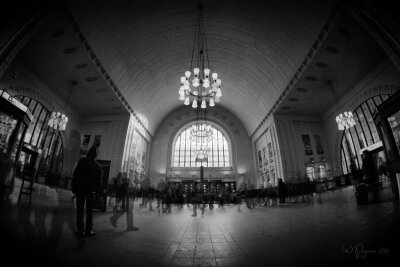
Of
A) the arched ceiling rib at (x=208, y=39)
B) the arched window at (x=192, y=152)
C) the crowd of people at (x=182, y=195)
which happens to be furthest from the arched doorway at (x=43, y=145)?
the arched window at (x=192, y=152)

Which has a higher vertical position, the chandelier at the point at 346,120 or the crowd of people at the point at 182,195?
the chandelier at the point at 346,120

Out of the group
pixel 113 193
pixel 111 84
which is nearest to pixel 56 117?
pixel 111 84

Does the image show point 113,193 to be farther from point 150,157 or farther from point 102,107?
point 150,157

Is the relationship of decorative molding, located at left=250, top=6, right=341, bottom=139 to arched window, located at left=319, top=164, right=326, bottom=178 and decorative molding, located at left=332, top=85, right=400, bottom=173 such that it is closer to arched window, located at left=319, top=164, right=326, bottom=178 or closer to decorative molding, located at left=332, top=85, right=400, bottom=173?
decorative molding, located at left=332, top=85, right=400, bottom=173

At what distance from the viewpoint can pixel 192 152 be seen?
951 inches

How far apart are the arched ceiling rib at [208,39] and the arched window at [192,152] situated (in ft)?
26.9

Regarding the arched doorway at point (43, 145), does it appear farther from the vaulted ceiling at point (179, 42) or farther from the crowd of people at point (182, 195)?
the crowd of people at point (182, 195)

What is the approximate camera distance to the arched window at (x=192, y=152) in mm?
23625

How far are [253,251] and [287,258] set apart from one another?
1.18 feet

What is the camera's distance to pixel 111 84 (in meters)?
12.9

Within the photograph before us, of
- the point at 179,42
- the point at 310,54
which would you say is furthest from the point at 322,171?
the point at 179,42

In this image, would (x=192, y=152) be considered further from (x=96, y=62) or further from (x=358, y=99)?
(x=358, y=99)

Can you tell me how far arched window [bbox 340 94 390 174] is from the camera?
11.5m

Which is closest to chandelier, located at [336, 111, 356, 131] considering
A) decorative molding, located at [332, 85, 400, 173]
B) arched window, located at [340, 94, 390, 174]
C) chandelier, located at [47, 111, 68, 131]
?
arched window, located at [340, 94, 390, 174]
